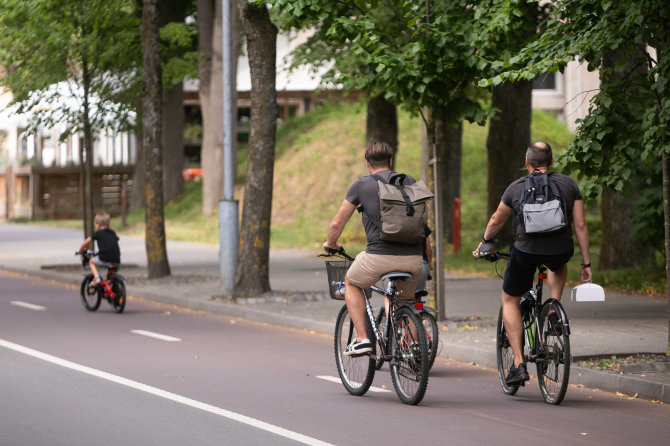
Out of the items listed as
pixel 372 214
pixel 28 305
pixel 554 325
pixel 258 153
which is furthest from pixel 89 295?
pixel 554 325

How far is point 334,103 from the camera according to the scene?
43812mm

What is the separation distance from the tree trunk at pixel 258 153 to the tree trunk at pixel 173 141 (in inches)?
870

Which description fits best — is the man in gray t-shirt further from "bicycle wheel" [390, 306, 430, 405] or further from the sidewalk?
the sidewalk

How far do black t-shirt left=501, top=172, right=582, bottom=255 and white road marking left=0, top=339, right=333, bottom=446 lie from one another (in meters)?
2.33

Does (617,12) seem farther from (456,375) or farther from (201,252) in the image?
(201,252)

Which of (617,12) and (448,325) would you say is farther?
(448,325)

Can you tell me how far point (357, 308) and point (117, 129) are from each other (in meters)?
16.6

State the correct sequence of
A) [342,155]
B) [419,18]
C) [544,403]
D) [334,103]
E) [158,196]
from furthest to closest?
[334,103] → [342,155] → [158,196] → [419,18] → [544,403]

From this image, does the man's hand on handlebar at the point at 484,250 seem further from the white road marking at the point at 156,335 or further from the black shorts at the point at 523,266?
the white road marking at the point at 156,335

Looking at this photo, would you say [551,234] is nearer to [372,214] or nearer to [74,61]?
[372,214]

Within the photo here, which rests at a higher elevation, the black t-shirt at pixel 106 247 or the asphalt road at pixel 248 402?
the black t-shirt at pixel 106 247

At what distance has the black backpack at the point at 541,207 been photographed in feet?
28.1

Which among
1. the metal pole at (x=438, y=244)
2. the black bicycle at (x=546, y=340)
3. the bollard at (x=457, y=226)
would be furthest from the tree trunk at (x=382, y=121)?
the black bicycle at (x=546, y=340)

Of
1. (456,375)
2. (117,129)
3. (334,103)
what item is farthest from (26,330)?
(334,103)
